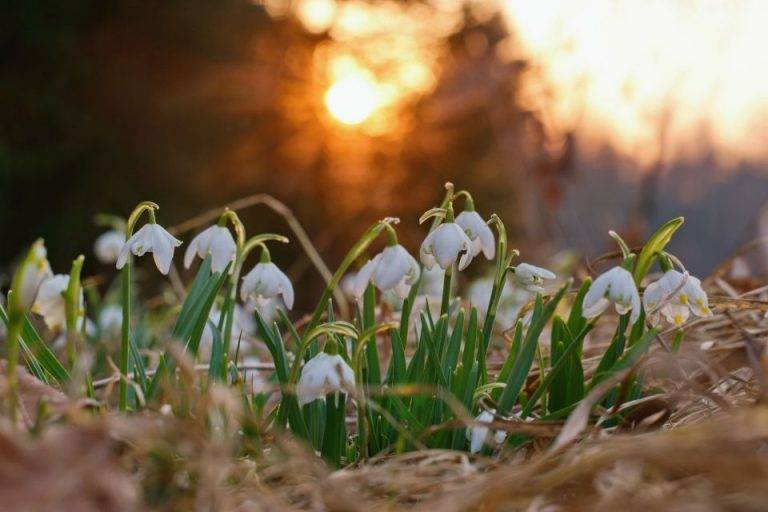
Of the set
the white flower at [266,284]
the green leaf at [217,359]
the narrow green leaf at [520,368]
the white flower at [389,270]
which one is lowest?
the narrow green leaf at [520,368]

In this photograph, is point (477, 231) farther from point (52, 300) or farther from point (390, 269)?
point (52, 300)

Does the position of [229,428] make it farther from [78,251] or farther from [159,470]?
[78,251]

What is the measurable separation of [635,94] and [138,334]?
1947mm

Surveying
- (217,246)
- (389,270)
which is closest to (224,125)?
(217,246)

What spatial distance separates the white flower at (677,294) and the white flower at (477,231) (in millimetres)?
175

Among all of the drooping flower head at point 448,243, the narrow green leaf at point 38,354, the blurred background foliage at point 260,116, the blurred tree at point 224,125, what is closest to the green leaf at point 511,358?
the drooping flower head at point 448,243

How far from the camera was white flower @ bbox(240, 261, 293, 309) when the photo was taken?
1019mm

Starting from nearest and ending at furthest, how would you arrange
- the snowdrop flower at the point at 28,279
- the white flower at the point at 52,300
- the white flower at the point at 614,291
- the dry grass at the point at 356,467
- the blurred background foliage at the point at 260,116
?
the dry grass at the point at 356,467 → the snowdrop flower at the point at 28,279 → the white flower at the point at 614,291 → the white flower at the point at 52,300 → the blurred background foliage at the point at 260,116

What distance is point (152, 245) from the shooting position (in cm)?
94

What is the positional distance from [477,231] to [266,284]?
250 millimetres

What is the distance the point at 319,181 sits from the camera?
17.5 ft

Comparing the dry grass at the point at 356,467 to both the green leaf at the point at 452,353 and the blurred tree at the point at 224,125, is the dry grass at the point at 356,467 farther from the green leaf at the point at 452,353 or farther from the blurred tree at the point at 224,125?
the blurred tree at the point at 224,125

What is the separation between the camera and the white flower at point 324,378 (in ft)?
2.65

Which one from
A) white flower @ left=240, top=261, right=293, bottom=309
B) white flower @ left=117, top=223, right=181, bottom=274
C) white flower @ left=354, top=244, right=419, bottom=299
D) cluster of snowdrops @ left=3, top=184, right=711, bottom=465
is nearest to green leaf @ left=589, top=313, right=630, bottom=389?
cluster of snowdrops @ left=3, top=184, right=711, bottom=465
